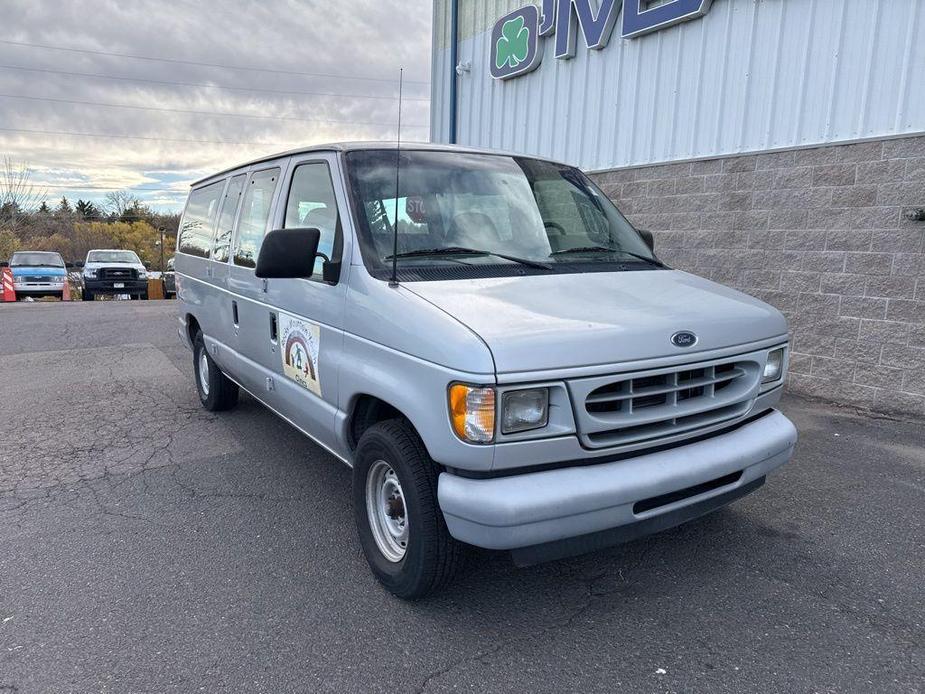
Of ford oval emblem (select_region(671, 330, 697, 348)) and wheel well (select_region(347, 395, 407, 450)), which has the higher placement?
ford oval emblem (select_region(671, 330, 697, 348))

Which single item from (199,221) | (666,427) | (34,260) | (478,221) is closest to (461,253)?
(478,221)

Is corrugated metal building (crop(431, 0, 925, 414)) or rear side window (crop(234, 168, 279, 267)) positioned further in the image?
corrugated metal building (crop(431, 0, 925, 414))

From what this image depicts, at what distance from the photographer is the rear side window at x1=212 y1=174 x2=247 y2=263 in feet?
16.4

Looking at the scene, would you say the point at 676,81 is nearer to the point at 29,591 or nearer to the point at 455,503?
the point at 455,503

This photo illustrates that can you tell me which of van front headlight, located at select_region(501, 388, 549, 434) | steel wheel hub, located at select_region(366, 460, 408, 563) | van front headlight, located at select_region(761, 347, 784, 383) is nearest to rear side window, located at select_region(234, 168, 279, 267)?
steel wheel hub, located at select_region(366, 460, 408, 563)

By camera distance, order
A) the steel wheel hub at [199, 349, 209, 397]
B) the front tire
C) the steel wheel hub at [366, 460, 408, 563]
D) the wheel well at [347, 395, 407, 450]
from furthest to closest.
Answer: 1. the steel wheel hub at [199, 349, 209, 397]
2. the wheel well at [347, 395, 407, 450]
3. the steel wheel hub at [366, 460, 408, 563]
4. the front tire

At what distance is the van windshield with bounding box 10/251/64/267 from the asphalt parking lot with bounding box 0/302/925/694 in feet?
64.1

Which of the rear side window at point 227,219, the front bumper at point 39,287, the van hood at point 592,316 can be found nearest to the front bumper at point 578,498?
the van hood at point 592,316

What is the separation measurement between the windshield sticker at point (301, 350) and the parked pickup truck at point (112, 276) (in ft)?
67.1

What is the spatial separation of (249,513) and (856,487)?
3.84 metres

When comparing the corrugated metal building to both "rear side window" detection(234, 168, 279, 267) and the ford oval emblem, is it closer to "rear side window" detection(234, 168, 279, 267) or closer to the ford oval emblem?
the ford oval emblem

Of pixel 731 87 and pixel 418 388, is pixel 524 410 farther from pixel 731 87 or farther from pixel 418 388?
pixel 731 87

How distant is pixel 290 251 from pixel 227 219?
2.27 meters

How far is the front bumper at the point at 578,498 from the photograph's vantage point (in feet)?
7.95
